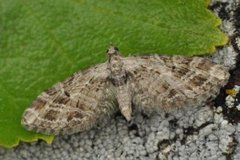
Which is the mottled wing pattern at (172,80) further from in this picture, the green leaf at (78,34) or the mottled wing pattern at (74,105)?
the mottled wing pattern at (74,105)

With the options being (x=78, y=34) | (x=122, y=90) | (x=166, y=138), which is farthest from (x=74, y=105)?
(x=166, y=138)

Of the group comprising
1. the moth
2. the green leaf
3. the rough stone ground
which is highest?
the green leaf

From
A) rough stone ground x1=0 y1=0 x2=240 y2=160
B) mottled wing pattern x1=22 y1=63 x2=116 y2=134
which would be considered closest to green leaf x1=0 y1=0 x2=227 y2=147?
mottled wing pattern x1=22 y1=63 x2=116 y2=134

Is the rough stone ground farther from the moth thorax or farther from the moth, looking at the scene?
the moth thorax

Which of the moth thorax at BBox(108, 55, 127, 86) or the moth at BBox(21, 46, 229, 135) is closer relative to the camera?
the moth at BBox(21, 46, 229, 135)

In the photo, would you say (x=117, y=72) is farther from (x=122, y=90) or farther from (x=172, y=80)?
(x=172, y=80)

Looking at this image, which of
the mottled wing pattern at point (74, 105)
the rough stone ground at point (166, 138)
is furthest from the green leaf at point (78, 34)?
the rough stone ground at point (166, 138)
